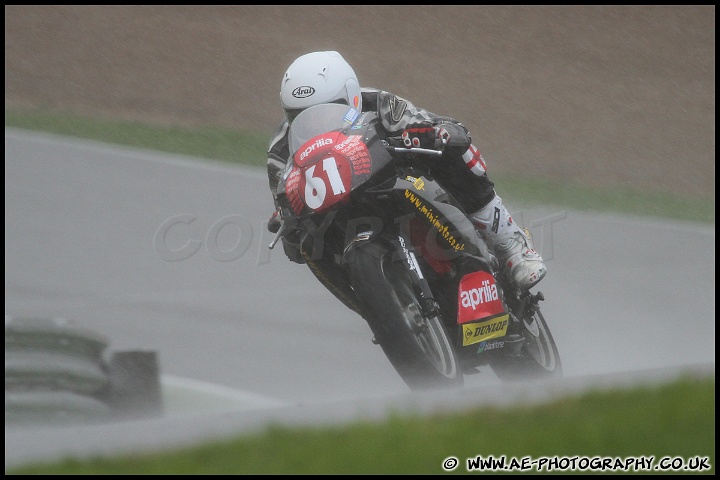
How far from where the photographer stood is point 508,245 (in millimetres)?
4605

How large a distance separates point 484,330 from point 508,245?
1.53ft

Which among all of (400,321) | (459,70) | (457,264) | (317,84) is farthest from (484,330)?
(459,70)

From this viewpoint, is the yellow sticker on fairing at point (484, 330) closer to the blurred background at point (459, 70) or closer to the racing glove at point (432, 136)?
the racing glove at point (432, 136)

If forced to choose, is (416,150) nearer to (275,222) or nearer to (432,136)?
(432,136)

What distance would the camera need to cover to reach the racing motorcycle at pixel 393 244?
380cm

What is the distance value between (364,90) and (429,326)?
102 cm

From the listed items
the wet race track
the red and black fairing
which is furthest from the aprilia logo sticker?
the wet race track

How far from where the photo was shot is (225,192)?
818cm

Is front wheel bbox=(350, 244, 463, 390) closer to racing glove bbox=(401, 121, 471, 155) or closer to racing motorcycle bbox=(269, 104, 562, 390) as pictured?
racing motorcycle bbox=(269, 104, 562, 390)

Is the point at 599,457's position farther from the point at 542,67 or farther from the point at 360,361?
the point at 542,67

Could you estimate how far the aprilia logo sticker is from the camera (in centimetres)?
422

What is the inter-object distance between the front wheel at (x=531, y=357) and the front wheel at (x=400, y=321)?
62cm

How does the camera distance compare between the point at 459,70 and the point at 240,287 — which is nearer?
the point at 240,287

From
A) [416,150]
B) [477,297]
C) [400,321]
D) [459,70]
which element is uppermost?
[459,70]
